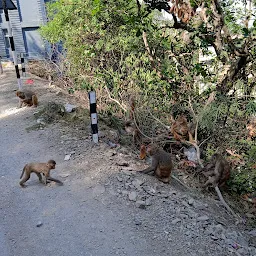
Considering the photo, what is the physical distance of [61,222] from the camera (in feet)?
12.7

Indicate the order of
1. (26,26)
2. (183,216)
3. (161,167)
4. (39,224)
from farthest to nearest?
(26,26) → (161,167) → (183,216) → (39,224)

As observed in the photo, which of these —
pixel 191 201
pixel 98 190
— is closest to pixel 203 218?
pixel 191 201

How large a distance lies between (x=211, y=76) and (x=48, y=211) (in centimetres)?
459

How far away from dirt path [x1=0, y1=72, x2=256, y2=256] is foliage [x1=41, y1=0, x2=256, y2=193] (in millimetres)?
2026

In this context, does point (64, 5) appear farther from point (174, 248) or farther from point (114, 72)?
point (174, 248)

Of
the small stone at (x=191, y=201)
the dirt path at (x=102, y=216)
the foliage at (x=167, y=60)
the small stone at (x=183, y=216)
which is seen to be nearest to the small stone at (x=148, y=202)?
the dirt path at (x=102, y=216)

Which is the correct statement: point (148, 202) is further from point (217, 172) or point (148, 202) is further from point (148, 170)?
point (217, 172)

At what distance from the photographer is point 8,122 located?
7.79m

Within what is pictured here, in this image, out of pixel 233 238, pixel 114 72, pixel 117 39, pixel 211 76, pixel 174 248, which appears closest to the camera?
pixel 174 248

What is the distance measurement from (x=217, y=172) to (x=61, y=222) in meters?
2.98

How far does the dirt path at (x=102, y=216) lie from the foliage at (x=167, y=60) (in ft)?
6.65

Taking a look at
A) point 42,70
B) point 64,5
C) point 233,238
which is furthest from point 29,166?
point 42,70

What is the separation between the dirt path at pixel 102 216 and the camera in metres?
3.55

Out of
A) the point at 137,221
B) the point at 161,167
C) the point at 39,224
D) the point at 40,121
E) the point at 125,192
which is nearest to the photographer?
the point at 39,224
